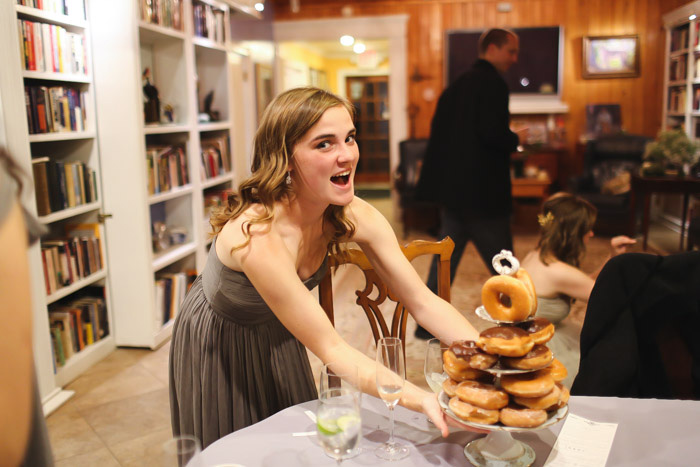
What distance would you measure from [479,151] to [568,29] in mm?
4589

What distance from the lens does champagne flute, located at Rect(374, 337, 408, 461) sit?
1094 mm

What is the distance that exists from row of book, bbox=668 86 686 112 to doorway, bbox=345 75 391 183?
544 cm

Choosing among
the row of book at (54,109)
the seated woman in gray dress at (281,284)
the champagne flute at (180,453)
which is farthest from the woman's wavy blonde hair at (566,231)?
the row of book at (54,109)

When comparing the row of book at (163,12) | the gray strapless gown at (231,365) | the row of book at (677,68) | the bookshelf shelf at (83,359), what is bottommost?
the bookshelf shelf at (83,359)

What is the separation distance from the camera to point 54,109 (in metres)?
3.03

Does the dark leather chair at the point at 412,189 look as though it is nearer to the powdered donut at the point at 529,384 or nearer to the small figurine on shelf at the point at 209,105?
the small figurine on shelf at the point at 209,105

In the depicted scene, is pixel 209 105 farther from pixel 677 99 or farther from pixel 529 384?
pixel 677 99

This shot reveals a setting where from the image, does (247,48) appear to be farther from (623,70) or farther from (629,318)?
(629,318)

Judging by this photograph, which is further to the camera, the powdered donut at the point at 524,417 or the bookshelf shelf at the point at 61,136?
the bookshelf shelf at the point at 61,136

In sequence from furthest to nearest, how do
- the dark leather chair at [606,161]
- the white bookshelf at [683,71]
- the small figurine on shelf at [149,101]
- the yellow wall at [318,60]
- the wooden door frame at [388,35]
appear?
the yellow wall at [318,60] → the wooden door frame at [388,35] → the dark leather chair at [606,161] → the white bookshelf at [683,71] → the small figurine on shelf at [149,101]

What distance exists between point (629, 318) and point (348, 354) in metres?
0.78

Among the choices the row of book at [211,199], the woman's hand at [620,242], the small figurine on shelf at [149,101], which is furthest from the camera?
the row of book at [211,199]

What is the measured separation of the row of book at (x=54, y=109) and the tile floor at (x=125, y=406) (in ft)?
4.08

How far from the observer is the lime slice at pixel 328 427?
96 cm
